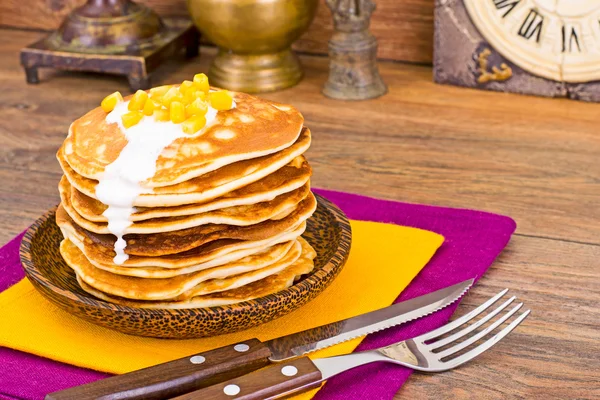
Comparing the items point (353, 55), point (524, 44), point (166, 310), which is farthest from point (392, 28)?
point (166, 310)

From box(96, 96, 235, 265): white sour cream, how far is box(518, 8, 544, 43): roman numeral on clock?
1.00m

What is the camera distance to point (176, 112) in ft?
3.28

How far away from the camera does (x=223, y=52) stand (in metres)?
1.94

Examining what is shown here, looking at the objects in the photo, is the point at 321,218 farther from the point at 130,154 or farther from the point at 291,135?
the point at 130,154

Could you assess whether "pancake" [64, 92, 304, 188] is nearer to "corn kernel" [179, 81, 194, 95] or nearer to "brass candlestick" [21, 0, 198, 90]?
"corn kernel" [179, 81, 194, 95]

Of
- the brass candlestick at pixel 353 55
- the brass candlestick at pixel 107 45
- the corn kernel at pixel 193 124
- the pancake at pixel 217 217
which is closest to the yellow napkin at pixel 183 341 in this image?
the pancake at pixel 217 217

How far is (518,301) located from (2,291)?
0.65 m

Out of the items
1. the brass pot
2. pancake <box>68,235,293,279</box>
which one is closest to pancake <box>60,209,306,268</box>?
pancake <box>68,235,293,279</box>

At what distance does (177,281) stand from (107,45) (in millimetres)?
1111

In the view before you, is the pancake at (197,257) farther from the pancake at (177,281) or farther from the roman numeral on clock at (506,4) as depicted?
the roman numeral on clock at (506,4)

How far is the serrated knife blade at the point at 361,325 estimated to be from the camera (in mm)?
968

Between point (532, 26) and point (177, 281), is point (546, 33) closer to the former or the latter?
point (532, 26)

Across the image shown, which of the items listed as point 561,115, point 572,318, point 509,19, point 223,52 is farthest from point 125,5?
point 572,318

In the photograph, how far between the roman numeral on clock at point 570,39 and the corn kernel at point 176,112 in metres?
1.02
